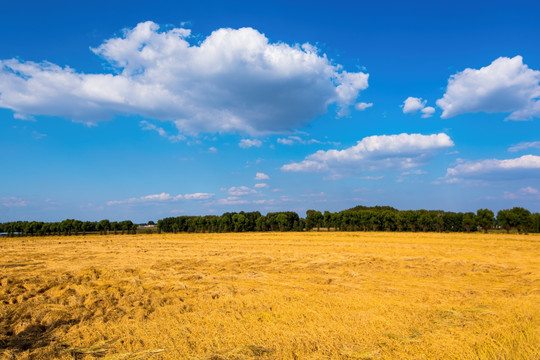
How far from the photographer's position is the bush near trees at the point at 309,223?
92488 mm

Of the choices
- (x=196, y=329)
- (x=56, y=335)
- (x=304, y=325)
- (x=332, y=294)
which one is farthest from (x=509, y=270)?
(x=56, y=335)

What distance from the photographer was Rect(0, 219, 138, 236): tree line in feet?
338

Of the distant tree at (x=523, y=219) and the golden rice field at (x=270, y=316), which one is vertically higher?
the distant tree at (x=523, y=219)

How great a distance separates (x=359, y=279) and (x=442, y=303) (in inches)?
202

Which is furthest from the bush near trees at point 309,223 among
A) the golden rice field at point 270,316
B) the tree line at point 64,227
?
the golden rice field at point 270,316

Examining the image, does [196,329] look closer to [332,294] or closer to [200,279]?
[332,294]

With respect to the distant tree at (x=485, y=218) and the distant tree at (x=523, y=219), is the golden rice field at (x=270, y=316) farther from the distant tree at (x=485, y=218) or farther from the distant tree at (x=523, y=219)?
the distant tree at (x=485, y=218)

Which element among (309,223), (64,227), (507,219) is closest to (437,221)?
(507,219)

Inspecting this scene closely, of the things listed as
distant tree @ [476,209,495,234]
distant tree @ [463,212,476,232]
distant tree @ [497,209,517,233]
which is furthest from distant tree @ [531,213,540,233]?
distant tree @ [463,212,476,232]

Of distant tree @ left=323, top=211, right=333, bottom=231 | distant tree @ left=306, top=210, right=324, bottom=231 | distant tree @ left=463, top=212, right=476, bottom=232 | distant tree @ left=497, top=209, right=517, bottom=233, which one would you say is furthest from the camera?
distant tree @ left=306, top=210, right=324, bottom=231

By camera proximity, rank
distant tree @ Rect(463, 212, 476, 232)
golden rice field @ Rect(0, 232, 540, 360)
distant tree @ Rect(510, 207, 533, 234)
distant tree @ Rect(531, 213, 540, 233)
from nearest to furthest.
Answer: golden rice field @ Rect(0, 232, 540, 360) → distant tree @ Rect(510, 207, 533, 234) → distant tree @ Rect(531, 213, 540, 233) → distant tree @ Rect(463, 212, 476, 232)

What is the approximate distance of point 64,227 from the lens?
348 feet

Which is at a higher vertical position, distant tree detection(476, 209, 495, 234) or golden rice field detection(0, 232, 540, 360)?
distant tree detection(476, 209, 495, 234)

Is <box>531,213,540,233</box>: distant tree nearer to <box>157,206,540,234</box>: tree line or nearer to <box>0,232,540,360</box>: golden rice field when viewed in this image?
<box>157,206,540,234</box>: tree line
